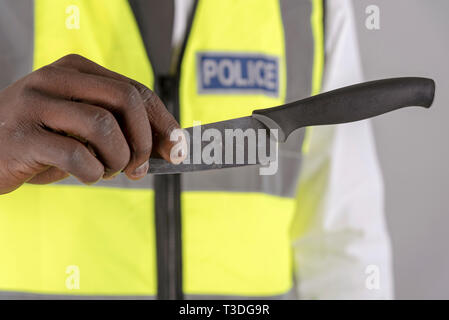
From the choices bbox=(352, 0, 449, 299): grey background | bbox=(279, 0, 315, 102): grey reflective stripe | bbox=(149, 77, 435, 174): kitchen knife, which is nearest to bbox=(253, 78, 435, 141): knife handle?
bbox=(149, 77, 435, 174): kitchen knife

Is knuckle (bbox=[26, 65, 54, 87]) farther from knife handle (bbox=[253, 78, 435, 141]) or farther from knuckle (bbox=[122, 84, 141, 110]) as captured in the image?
knife handle (bbox=[253, 78, 435, 141])

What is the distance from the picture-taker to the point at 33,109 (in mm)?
453

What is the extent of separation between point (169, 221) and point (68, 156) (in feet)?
0.89

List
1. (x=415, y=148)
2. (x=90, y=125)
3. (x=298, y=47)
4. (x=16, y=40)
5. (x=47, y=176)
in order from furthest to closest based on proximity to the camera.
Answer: (x=415, y=148), (x=298, y=47), (x=16, y=40), (x=47, y=176), (x=90, y=125)

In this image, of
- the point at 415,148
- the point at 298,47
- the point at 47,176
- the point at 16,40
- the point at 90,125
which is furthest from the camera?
the point at 415,148

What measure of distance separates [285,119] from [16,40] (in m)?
0.36

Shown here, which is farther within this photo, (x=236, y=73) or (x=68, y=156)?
(x=236, y=73)

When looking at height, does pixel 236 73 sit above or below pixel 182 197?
above

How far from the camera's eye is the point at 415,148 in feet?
3.34

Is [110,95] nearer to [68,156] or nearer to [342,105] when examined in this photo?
[68,156]

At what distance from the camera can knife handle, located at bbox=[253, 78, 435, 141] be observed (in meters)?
0.52

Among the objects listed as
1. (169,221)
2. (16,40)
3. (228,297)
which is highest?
(16,40)

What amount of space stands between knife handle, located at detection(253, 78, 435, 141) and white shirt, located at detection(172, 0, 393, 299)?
28 cm

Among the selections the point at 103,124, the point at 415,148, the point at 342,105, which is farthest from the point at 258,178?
the point at 415,148
